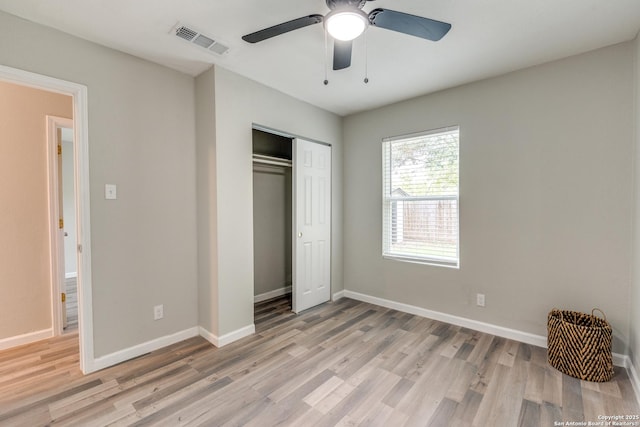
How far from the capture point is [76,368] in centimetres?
231

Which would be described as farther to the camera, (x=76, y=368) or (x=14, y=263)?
(x=14, y=263)

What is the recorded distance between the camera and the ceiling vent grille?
2117mm

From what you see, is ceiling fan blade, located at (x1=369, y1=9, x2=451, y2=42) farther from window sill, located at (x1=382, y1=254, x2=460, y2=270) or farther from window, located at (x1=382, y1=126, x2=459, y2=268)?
window sill, located at (x1=382, y1=254, x2=460, y2=270)

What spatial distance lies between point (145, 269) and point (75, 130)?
1210 millimetres

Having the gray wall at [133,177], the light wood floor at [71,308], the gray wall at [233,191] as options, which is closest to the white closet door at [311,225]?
the gray wall at [233,191]

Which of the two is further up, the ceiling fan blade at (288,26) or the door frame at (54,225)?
the ceiling fan blade at (288,26)

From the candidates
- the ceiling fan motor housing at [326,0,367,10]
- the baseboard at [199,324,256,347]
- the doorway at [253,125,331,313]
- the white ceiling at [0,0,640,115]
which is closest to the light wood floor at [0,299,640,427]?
the baseboard at [199,324,256,347]

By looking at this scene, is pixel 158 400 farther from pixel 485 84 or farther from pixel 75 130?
pixel 485 84

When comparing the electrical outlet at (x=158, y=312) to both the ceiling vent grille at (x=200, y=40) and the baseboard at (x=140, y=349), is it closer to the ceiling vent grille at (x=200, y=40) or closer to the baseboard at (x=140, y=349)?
the baseboard at (x=140, y=349)

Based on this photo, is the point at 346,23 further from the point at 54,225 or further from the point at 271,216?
the point at 54,225

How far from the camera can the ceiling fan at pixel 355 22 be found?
1.56 metres

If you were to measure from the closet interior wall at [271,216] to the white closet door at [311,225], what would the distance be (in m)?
0.50

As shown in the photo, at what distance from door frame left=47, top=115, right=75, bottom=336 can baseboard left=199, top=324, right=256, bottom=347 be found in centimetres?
140

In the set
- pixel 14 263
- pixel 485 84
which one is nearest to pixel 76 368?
pixel 14 263
